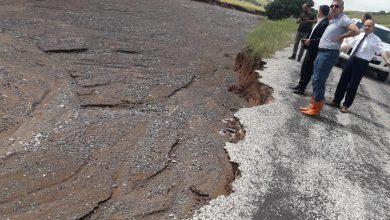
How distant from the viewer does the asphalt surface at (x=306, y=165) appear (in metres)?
4.14

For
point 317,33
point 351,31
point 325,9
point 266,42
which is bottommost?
point 266,42

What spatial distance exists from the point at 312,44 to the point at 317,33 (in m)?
0.21

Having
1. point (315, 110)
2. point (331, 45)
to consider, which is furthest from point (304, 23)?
point (315, 110)

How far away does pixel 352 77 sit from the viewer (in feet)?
24.0

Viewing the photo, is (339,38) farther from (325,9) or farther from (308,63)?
(308,63)

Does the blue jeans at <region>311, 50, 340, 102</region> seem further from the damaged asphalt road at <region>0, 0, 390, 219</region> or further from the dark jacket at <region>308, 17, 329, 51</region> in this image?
the dark jacket at <region>308, 17, 329, 51</region>

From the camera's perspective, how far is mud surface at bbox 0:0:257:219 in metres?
3.91

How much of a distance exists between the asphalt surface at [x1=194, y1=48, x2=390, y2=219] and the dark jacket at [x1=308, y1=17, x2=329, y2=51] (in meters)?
0.94

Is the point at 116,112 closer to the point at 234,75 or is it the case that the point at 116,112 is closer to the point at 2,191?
the point at 2,191

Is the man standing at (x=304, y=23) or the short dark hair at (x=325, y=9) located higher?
the short dark hair at (x=325, y=9)

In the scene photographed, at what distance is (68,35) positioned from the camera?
8.80m

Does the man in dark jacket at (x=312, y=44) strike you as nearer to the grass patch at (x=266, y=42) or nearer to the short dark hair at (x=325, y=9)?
the short dark hair at (x=325, y=9)

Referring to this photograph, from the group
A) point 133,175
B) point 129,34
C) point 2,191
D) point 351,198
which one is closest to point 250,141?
point 351,198

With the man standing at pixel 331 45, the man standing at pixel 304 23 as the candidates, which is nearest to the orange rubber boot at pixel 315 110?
the man standing at pixel 331 45
